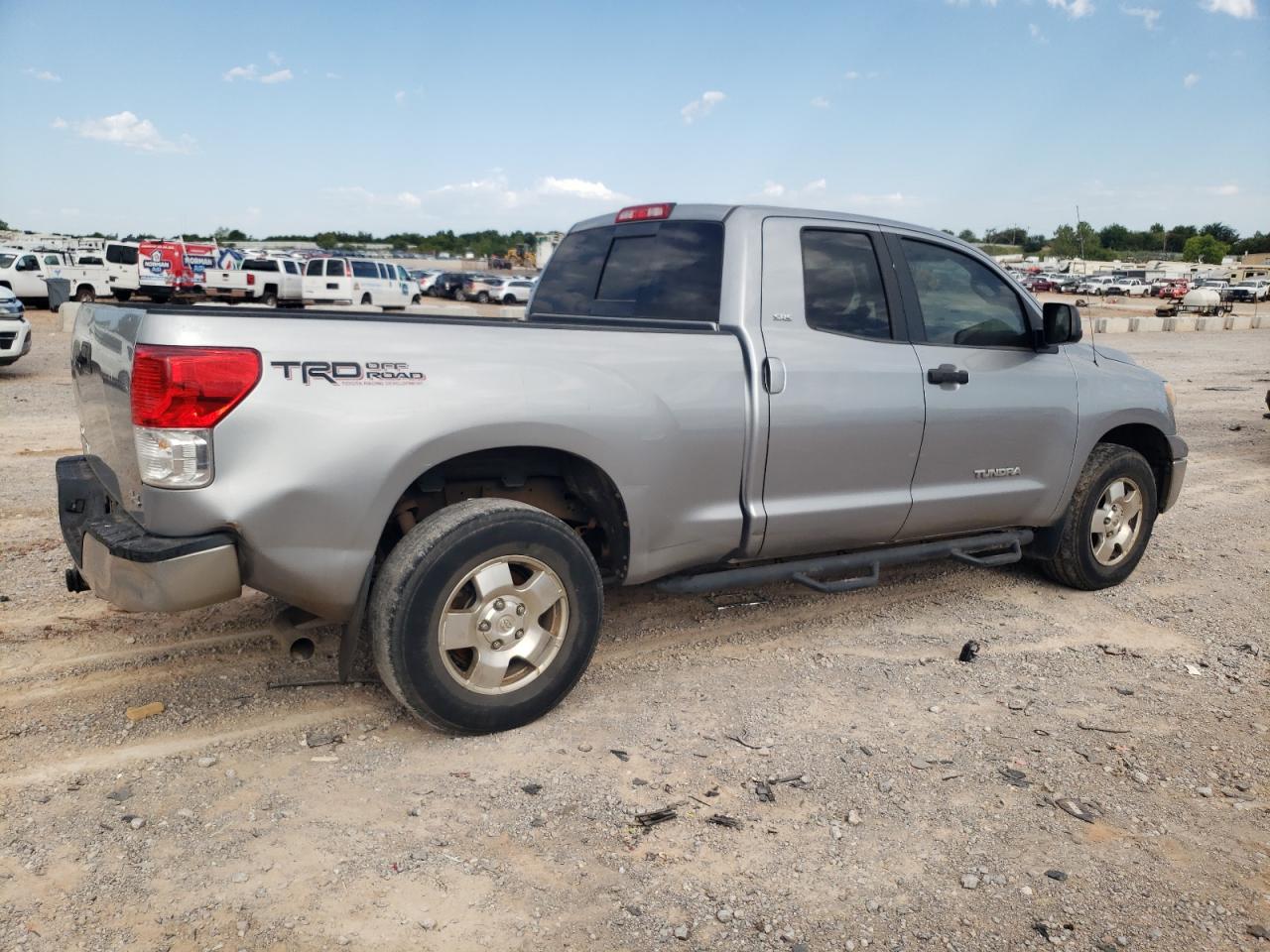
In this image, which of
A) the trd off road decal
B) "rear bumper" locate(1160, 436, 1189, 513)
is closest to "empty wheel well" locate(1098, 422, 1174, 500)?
"rear bumper" locate(1160, 436, 1189, 513)

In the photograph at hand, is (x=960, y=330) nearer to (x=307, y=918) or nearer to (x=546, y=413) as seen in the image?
(x=546, y=413)

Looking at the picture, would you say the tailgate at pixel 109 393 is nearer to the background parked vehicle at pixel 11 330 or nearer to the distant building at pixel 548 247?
the distant building at pixel 548 247

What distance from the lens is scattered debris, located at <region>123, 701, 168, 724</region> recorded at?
12.1 feet

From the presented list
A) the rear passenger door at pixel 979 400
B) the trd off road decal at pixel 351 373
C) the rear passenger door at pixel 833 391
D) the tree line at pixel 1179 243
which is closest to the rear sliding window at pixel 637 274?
the rear passenger door at pixel 833 391

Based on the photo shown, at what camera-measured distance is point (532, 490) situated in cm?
406

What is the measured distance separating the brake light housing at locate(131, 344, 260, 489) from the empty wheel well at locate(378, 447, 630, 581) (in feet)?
2.36

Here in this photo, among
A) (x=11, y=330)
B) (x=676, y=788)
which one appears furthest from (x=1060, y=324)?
(x=11, y=330)

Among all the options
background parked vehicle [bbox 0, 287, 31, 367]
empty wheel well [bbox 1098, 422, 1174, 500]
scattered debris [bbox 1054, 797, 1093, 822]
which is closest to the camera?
scattered debris [bbox 1054, 797, 1093, 822]

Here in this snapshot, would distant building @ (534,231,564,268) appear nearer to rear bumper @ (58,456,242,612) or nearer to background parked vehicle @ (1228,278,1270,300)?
rear bumper @ (58,456,242,612)

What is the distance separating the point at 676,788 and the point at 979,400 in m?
2.47

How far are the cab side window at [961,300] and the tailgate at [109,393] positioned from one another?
131 inches

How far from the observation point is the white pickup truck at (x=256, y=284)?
31.6m

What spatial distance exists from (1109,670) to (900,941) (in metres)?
2.45

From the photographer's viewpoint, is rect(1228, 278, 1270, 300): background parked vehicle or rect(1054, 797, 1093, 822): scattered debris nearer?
rect(1054, 797, 1093, 822): scattered debris
